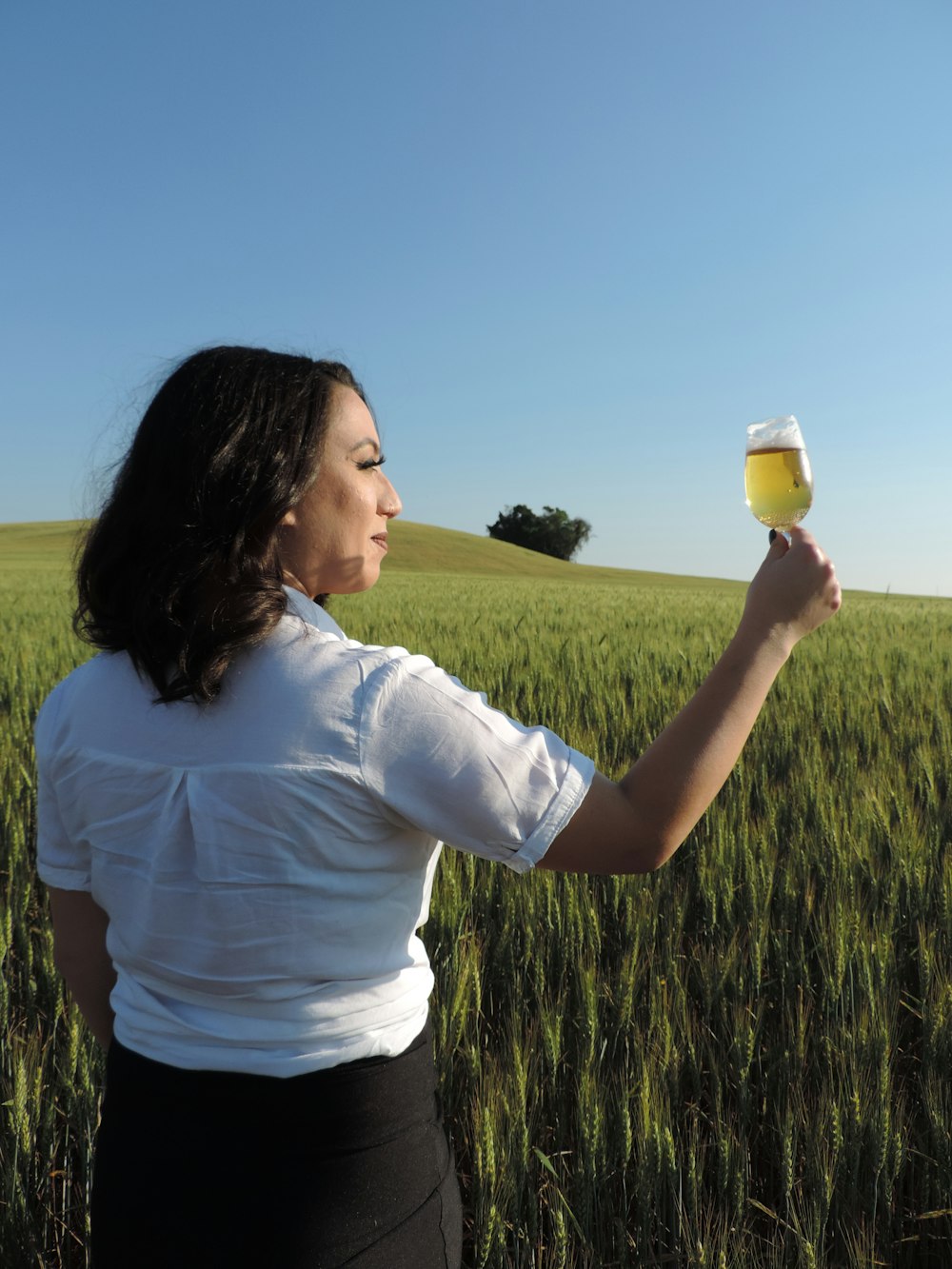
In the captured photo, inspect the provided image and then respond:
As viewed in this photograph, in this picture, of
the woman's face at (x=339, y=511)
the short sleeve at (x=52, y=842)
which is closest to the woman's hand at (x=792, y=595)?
the woman's face at (x=339, y=511)

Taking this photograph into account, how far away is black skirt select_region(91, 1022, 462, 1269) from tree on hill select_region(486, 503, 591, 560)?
237 ft

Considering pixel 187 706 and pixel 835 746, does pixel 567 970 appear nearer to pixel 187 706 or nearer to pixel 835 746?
pixel 187 706

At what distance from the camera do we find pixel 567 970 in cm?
192

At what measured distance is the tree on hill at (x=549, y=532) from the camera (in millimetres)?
73438

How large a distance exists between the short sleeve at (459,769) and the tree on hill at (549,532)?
237 feet

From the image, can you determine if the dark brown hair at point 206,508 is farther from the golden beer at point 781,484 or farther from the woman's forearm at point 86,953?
the golden beer at point 781,484

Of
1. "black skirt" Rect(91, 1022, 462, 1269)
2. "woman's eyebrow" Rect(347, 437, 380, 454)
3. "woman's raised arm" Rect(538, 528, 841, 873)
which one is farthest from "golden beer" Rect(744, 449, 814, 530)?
"black skirt" Rect(91, 1022, 462, 1269)

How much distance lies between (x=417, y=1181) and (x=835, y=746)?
3215 millimetres

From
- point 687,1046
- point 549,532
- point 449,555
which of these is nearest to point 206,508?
point 687,1046

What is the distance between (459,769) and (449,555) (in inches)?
1739

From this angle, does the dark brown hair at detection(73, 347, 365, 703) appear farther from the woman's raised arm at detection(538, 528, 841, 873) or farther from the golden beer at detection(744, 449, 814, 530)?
the golden beer at detection(744, 449, 814, 530)

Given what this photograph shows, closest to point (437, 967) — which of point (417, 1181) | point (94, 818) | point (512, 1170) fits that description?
point (512, 1170)

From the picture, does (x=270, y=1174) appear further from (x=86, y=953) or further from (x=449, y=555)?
(x=449, y=555)

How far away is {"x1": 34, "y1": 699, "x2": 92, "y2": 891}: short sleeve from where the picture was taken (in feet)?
3.10
